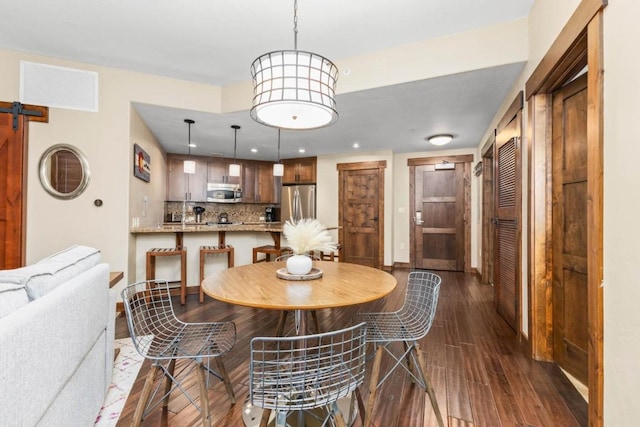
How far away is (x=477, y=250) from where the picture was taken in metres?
5.15

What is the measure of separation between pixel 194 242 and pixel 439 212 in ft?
14.0

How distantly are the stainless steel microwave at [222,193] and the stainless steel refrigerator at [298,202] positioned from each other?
1047 mm

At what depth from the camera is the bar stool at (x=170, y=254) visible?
3.48 m

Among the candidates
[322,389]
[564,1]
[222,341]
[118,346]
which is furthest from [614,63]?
[118,346]

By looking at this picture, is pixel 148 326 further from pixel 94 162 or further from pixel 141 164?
pixel 141 164

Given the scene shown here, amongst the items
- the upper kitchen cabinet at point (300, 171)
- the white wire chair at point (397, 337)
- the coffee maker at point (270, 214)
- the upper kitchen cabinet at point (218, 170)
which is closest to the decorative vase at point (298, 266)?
the white wire chair at point (397, 337)

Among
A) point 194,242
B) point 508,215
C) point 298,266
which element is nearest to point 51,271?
point 298,266

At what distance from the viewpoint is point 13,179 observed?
286 cm

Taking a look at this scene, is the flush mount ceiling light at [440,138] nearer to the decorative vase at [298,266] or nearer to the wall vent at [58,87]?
the decorative vase at [298,266]

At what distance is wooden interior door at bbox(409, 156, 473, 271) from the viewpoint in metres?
5.39

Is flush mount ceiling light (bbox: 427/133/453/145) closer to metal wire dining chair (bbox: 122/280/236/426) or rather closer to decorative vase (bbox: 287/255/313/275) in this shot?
decorative vase (bbox: 287/255/313/275)

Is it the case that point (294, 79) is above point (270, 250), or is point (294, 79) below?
above

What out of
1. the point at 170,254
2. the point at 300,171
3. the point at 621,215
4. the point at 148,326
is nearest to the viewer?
the point at 621,215

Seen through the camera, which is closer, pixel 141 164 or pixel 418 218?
pixel 141 164
